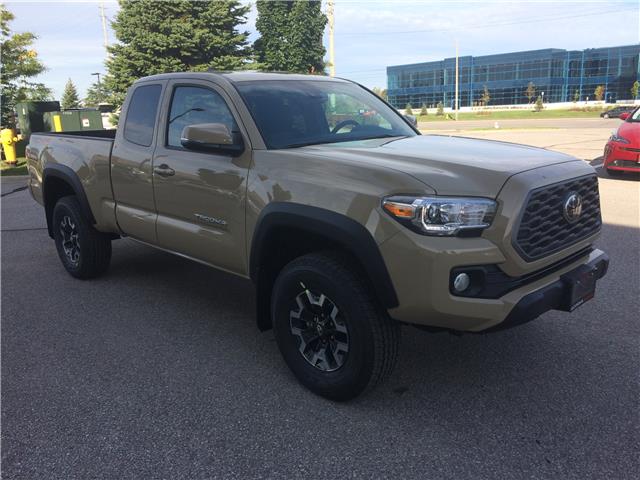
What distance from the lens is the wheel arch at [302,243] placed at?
273 centimetres

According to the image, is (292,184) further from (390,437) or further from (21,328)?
(21,328)

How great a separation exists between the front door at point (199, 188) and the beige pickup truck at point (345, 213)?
12 mm

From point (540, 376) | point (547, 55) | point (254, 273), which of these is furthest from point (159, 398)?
point (547, 55)

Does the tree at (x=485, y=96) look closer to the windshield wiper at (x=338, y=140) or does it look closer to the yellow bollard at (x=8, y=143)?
the yellow bollard at (x=8, y=143)

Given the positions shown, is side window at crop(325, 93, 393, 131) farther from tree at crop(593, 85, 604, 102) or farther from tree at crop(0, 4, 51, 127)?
tree at crop(593, 85, 604, 102)

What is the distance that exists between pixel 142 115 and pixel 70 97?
3241 inches

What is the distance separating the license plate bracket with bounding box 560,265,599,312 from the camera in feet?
9.45

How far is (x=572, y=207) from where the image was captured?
296 centimetres

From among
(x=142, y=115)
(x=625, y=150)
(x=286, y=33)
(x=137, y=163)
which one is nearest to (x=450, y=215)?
(x=137, y=163)

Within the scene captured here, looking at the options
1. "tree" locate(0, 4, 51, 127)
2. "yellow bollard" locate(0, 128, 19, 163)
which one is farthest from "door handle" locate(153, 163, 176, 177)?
"tree" locate(0, 4, 51, 127)

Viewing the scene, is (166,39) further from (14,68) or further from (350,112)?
(350,112)

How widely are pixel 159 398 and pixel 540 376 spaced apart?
2306 millimetres

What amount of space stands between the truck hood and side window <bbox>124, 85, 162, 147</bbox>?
5.36 ft

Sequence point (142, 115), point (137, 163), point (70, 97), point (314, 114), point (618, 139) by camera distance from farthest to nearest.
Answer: point (70, 97) < point (618, 139) < point (142, 115) < point (137, 163) < point (314, 114)
